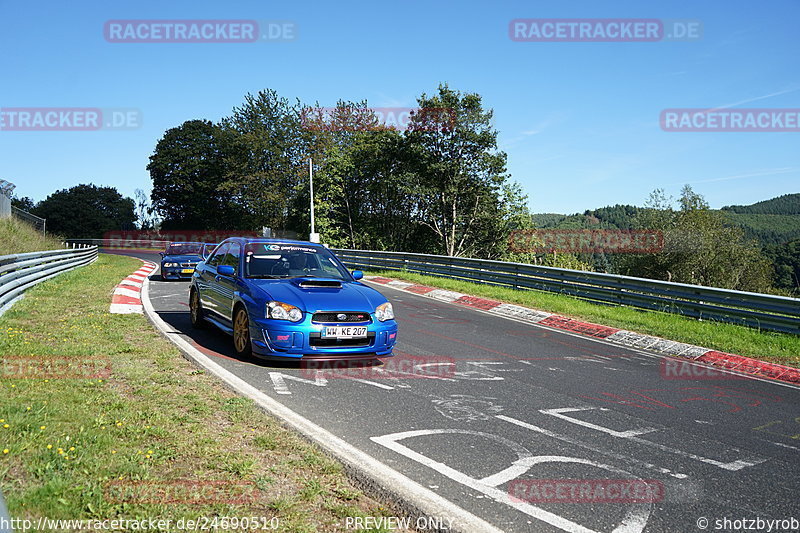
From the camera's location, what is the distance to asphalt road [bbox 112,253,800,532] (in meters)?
3.58

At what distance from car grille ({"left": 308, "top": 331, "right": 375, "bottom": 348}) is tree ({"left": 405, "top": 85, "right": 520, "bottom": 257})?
32.9m

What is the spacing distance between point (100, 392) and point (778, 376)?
8881 millimetres

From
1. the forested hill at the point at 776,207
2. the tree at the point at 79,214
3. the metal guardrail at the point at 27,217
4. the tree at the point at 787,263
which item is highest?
the forested hill at the point at 776,207

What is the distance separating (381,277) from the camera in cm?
2247

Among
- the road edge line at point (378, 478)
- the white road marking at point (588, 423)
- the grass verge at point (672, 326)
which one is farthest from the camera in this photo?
the grass verge at point (672, 326)

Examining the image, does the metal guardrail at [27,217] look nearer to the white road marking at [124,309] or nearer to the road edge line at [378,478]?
the white road marking at [124,309]

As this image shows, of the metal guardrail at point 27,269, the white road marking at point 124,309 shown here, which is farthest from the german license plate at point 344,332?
the metal guardrail at point 27,269

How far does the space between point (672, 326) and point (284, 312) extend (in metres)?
8.47

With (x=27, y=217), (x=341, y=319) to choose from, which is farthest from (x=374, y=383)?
(x=27, y=217)

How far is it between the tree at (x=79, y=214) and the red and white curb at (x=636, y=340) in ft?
252

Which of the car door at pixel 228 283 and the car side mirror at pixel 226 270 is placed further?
the car side mirror at pixel 226 270

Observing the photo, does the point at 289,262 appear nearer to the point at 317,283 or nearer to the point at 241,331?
the point at 317,283

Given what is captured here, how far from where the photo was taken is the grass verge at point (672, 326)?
959 cm

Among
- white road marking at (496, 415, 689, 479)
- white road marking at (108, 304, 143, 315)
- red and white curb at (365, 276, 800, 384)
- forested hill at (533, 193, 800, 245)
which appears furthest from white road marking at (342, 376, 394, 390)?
forested hill at (533, 193, 800, 245)
